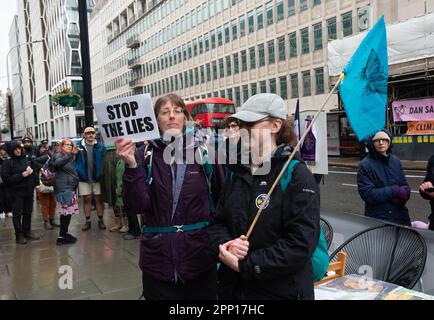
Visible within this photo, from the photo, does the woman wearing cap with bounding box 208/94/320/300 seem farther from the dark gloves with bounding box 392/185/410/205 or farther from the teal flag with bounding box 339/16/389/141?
the dark gloves with bounding box 392/185/410/205

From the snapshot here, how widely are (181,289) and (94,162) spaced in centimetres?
549

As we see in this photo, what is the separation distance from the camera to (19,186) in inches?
268

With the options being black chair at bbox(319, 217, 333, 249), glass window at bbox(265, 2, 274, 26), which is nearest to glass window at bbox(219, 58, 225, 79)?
glass window at bbox(265, 2, 274, 26)

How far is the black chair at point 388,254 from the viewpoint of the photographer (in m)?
2.77

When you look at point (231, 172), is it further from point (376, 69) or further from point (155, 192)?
point (376, 69)

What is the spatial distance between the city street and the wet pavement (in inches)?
124

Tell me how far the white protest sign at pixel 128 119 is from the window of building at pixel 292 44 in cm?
3429

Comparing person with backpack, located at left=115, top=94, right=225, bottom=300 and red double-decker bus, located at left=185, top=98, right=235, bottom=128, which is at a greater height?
red double-decker bus, located at left=185, top=98, right=235, bottom=128

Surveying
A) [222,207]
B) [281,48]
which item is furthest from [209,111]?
[222,207]

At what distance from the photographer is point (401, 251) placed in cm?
293

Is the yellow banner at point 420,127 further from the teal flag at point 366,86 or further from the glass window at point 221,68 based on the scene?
the glass window at point 221,68

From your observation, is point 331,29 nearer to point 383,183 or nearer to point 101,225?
point 101,225

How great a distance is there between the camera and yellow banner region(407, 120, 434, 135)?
719 inches

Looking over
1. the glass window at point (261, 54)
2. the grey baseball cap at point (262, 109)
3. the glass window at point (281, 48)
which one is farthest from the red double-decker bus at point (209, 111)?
the grey baseball cap at point (262, 109)
